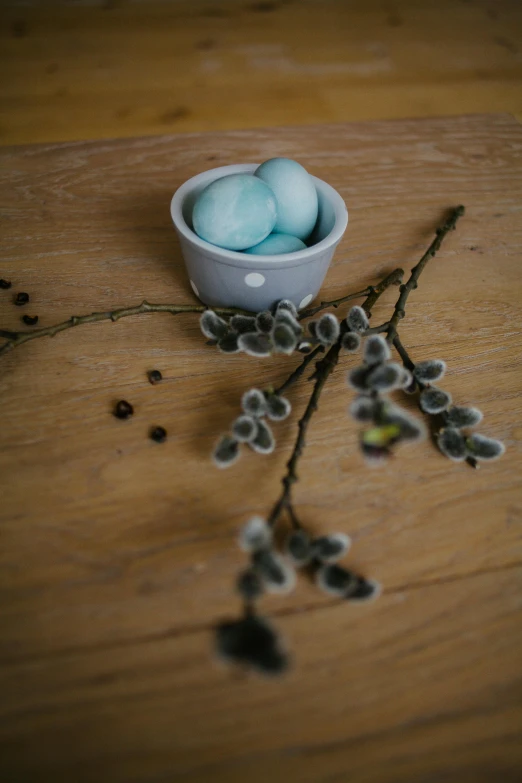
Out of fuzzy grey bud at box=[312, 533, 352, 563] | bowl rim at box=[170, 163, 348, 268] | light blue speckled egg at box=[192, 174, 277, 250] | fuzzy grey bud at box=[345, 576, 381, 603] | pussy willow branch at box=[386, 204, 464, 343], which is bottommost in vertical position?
fuzzy grey bud at box=[345, 576, 381, 603]

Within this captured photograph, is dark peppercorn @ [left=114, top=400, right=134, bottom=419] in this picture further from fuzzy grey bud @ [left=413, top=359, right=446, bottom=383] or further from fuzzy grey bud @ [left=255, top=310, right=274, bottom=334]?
fuzzy grey bud @ [left=413, top=359, right=446, bottom=383]

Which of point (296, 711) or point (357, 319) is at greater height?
point (357, 319)

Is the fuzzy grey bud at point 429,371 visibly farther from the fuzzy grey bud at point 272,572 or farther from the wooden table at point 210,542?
the fuzzy grey bud at point 272,572

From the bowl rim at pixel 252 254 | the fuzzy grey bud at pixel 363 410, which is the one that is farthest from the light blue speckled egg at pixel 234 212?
the fuzzy grey bud at pixel 363 410

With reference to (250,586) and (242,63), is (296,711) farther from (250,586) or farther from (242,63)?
(242,63)

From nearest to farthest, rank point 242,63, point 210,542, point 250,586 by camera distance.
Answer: point 250,586
point 210,542
point 242,63

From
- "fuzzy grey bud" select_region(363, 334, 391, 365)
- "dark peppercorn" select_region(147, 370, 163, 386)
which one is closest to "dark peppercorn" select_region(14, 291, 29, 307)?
"dark peppercorn" select_region(147, 370, 163, 386)

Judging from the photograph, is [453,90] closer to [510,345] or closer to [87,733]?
[510,345]

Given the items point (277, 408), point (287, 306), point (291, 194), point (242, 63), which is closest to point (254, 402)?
point (277, 408)
